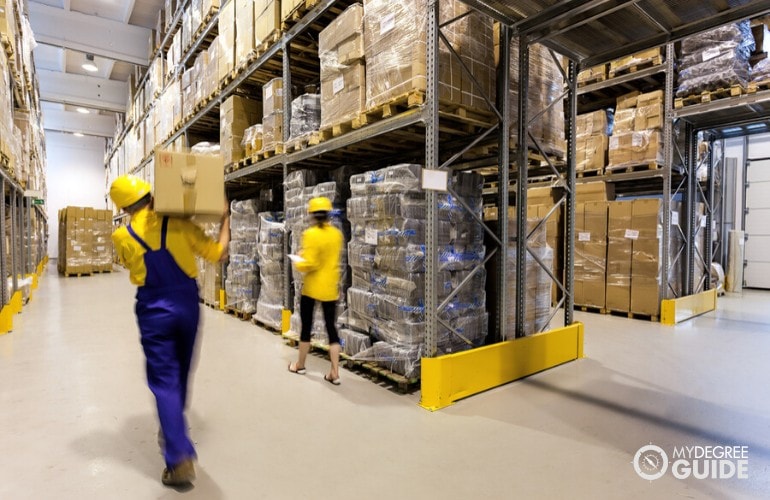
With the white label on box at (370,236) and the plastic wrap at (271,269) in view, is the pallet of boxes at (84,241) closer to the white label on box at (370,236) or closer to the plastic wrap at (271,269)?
the plastic wrap at (271,269)

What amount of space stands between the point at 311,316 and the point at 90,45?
1283 cm

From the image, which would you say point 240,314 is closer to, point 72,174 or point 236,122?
point 236,122

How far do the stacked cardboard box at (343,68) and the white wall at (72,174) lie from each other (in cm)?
2218

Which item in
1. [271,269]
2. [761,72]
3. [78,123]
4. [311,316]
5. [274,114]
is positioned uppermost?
[78,123]

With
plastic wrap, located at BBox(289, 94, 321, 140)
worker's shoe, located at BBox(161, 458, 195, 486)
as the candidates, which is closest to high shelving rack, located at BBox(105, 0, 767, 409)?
plastic wrap, located at BBox(289, 94, 321, 140)

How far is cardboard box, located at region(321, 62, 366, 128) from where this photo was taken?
4.21m

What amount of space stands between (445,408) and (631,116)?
678cm

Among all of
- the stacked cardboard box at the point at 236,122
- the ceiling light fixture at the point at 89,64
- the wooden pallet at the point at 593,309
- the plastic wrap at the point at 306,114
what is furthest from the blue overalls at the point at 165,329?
the ceiling light fixture at the point at 89,64

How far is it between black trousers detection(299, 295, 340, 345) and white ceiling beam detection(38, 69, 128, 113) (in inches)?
646

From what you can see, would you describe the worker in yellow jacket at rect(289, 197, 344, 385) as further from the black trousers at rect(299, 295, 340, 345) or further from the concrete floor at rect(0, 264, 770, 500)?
the concrete floor at rect(0, 264, 770, 500)

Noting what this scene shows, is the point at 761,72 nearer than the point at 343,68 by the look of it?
No

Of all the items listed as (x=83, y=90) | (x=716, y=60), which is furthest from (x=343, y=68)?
(x=83, y=90)

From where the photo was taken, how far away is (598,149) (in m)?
7.89

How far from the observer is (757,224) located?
11.7 metres
